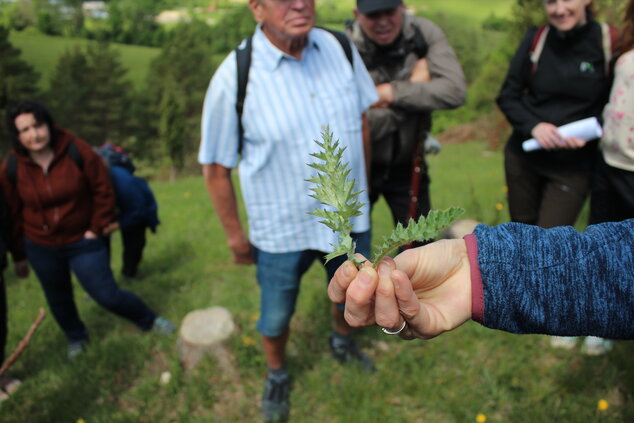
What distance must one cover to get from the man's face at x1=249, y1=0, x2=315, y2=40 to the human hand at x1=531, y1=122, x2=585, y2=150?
60.1 inches

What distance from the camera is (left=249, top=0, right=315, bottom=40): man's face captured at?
231 cm

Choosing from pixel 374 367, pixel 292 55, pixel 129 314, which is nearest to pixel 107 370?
pixel 129 314

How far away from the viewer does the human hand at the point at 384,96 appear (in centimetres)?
295

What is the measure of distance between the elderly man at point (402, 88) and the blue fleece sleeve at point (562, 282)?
6.28ft

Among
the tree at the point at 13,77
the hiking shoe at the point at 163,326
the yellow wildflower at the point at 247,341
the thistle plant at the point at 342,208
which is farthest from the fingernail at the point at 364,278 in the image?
the tree at the point at 13,77

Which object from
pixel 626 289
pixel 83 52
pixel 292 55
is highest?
pixel 292 55

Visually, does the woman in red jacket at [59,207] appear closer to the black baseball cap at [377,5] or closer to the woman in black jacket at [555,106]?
the black baseball cap at [377,5]

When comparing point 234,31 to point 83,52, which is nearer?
point 83,52

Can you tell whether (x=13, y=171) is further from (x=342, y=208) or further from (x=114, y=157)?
(x=342, y=208)

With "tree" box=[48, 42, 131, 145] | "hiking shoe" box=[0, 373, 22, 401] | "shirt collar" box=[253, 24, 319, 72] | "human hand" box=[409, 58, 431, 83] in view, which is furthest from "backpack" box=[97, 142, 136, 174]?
"tree" box=[48, 42, 131, 145]

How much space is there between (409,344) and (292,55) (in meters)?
2.39

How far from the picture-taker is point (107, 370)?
3574mm

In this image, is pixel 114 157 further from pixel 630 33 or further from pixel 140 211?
pixel 630 33

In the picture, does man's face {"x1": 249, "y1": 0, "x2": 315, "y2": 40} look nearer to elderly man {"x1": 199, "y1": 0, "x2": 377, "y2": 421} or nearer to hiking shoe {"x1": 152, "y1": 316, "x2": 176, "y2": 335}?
elderly man {"x1": 199, "y1": 0, "x2": 377, "y2": 421}
